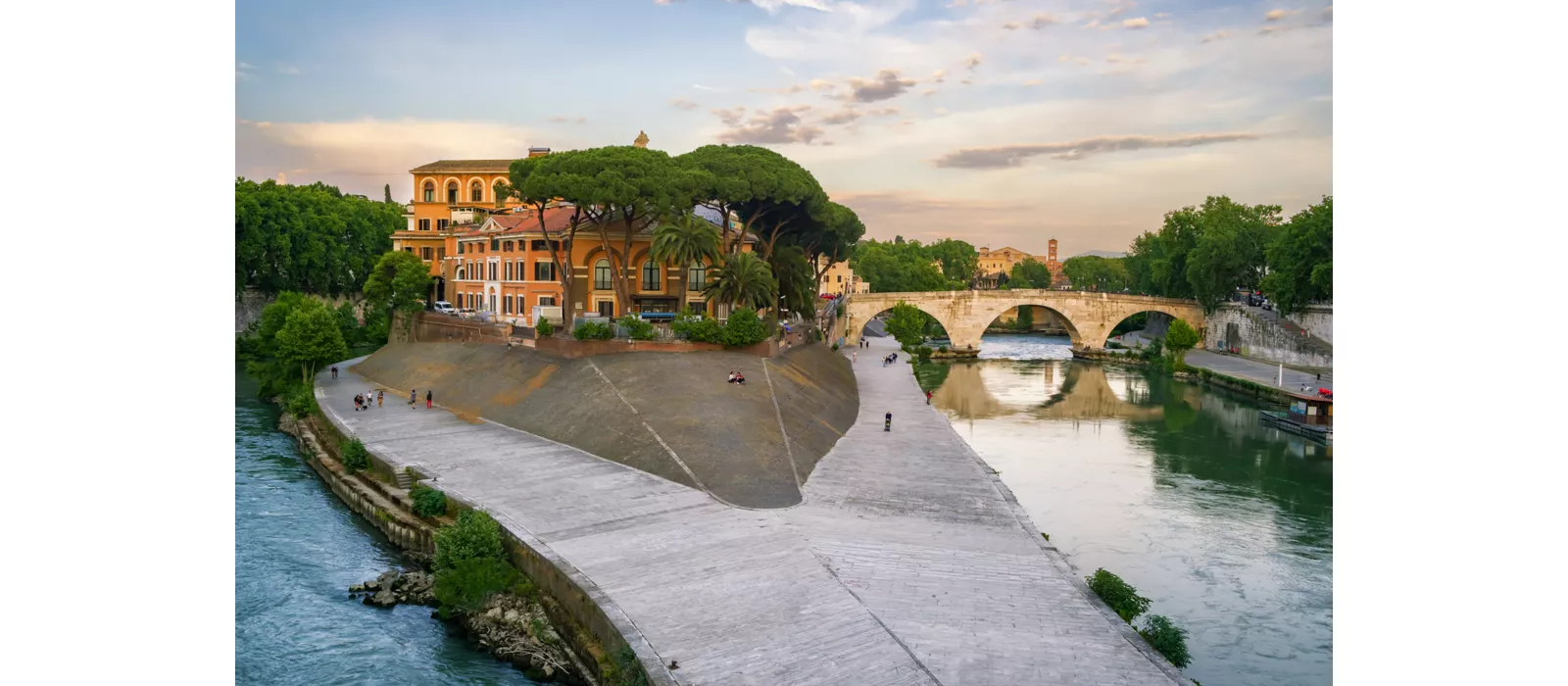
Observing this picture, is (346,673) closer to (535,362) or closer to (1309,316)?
(535,362)

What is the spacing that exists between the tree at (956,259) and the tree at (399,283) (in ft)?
301

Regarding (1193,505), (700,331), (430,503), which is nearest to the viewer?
(430,503)

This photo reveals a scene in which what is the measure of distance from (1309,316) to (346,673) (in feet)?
200

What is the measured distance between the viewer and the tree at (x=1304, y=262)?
58594mm

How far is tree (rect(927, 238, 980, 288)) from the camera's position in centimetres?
14238

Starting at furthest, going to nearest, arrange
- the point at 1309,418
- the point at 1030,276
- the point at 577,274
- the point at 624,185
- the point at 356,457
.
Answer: the point at 1030,276 → the point at 577,274 → the point at 1309,418 → the point at 624,185 → the point at 356,457

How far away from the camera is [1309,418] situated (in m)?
44.7

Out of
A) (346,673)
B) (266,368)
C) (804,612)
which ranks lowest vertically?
(346,673)

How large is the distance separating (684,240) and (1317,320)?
41.4 metres

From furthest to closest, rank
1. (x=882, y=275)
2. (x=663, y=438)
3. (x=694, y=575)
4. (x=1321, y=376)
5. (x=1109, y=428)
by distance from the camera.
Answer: (x=882, y=275)
(x=1321, y=376)
(x=1109, y=428)
(x=663, y=438)
(x=694, y=575)

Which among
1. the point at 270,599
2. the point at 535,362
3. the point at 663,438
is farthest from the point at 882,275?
the point at 270,599

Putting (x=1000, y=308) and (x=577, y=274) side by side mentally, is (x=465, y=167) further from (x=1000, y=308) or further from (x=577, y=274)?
(x=1000, y=308)

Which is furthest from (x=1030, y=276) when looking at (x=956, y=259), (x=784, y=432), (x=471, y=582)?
(x=471, y=582)

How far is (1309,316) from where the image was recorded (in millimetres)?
63656
